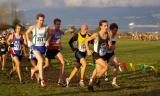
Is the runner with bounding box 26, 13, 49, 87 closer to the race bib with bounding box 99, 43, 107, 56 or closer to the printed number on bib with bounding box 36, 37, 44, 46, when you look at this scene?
the printed number on bib with bounding box 36, 37, 44, 46

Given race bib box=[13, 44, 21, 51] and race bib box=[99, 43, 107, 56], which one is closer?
race bib box=[99, 43, 107, 56]

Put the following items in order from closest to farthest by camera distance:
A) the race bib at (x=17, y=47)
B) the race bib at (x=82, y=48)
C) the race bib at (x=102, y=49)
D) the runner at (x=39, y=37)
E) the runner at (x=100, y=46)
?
1. the runner at (x=100, y=46)
2. the race bib at (x=102, y=49)
3. the runner at (x=39, y=37)
4. the race bib at (x=82, y=48)
5. the race bib at (x=17, y=47)

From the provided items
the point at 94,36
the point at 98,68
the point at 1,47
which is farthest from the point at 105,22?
the point at 1,47

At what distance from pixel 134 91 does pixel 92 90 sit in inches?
49.2

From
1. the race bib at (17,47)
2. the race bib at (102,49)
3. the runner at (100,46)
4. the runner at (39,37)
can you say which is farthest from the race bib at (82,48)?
the race bib at (17,47)

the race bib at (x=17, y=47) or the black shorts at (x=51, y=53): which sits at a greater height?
the race bib at (x=17, y=47)

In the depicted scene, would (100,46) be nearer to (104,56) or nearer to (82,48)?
(104,56)

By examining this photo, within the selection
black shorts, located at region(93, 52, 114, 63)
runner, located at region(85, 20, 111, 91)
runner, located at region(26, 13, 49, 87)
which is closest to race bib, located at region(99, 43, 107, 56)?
runner, located at region(85, 20, 111, 91)

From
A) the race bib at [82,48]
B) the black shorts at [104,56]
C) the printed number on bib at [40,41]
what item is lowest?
the black shorts at [104,56]

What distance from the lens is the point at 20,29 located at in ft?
52.5

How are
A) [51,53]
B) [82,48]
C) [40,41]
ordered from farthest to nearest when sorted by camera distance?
[51,53]
[82,48]
[40,41]

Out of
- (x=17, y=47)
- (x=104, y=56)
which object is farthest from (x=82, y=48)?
(x=17, y=47)

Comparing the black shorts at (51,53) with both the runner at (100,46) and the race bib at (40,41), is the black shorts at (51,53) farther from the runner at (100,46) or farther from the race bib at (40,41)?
the runner at (100,46)

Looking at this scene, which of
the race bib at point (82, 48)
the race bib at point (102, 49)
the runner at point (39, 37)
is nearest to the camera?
the race bib at point (102, 49)
